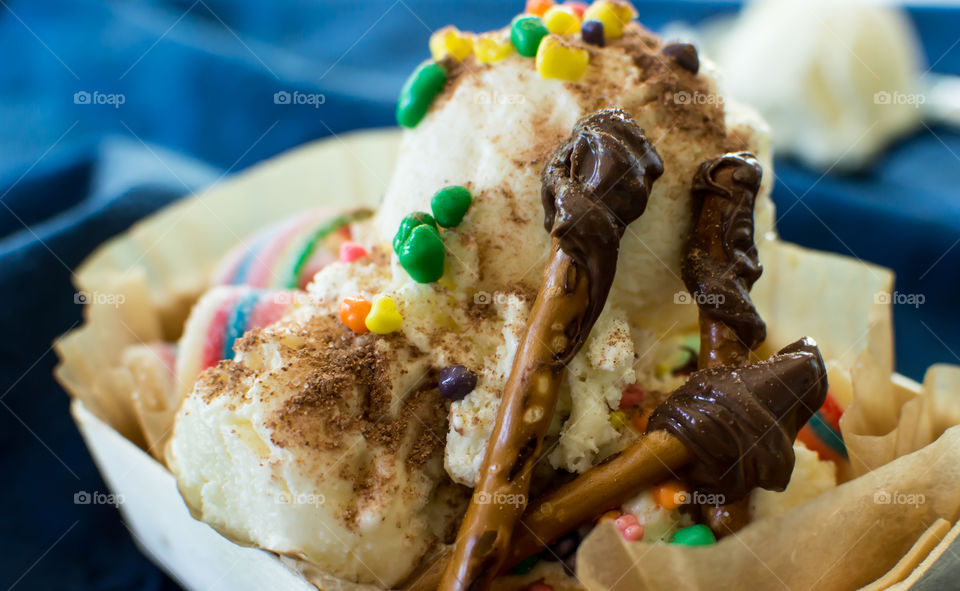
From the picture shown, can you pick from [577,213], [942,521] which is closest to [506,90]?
[577,213]

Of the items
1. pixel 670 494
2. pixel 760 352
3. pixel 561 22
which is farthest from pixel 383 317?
pixel 760 352

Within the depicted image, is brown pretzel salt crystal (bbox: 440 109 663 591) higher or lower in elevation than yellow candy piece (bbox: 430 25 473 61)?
lower

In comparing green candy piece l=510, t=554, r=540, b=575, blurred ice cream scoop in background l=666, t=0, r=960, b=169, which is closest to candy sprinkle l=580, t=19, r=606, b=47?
green candy piece l=510, t=554, r=540, b=575

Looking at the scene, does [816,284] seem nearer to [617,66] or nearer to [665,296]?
[665,296]

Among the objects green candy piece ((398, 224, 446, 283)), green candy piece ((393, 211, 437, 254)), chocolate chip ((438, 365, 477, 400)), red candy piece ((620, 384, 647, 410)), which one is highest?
green candy piece ((393, 211, 437, 254))

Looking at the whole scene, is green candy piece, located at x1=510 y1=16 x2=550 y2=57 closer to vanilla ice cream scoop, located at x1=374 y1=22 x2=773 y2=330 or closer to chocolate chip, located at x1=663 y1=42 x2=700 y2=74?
vanilla ice cream scoop, located at x1=374 y1=22 x2=773 y2=330

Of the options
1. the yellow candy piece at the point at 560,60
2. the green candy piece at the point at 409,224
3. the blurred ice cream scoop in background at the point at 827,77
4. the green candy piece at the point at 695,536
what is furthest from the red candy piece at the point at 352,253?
the blurred ice cream scoop in background at the point at 827,77
